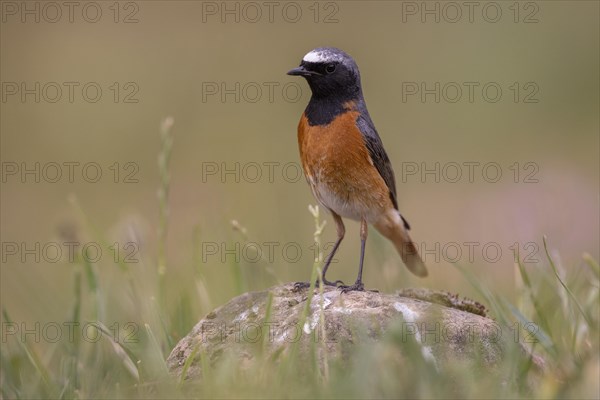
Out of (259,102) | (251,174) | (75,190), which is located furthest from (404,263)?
(259,102)

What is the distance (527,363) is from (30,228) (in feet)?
26.0

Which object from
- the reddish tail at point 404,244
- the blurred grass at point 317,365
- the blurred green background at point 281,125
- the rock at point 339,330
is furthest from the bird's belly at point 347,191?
the rock at point 339,330

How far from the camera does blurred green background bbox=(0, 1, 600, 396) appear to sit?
28.6 feet

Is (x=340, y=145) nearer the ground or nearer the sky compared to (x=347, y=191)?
nearer the sky

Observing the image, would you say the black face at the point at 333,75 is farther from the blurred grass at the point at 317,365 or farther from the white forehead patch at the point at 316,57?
the blurred grass at the point at 317,365

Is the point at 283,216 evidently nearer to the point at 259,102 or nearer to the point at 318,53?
the point at 318,53

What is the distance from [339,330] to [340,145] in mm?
1994

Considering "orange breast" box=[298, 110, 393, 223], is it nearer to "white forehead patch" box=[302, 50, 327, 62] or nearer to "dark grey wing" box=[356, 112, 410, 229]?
"dark grey wing" box=[356, 112, 410, 229]

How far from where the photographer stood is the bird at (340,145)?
6.16 m

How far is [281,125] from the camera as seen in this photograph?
1324 cm

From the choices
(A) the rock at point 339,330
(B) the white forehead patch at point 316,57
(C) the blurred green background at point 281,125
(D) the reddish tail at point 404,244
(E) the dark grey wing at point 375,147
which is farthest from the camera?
(C) the blurred green background at point 281,125

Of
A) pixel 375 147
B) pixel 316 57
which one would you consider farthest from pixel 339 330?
pixel 316 57

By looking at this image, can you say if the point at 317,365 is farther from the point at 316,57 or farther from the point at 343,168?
the point at 316,57

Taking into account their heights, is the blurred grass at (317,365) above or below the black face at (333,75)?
below
